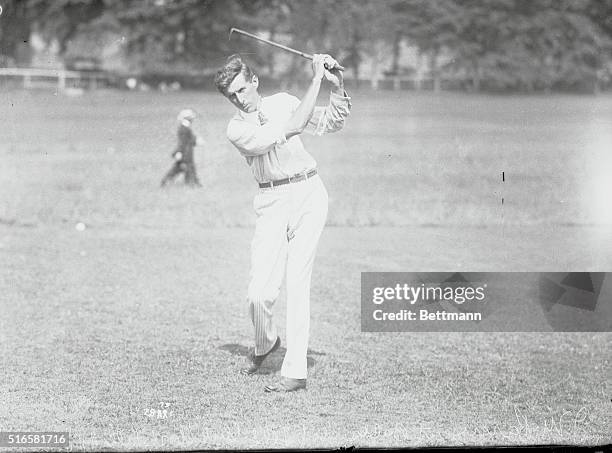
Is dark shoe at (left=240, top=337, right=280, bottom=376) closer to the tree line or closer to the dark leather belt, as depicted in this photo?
the dark leather belt

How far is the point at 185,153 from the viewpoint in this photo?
5.92 metres

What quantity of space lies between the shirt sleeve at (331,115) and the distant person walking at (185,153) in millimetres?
1558

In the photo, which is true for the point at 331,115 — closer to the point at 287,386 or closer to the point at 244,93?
the point at 244,93

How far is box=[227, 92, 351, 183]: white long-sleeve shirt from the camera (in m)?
4.11

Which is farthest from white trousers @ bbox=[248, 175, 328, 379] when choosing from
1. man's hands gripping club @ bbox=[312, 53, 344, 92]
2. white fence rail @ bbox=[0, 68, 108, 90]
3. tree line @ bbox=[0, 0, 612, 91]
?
white fence rail @ bbox=[0, 68, 108, 90]

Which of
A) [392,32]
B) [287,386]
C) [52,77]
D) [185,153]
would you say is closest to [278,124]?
[287,386]

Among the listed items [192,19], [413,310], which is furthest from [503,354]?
[192,19]

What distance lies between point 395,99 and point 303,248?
1.59 metres

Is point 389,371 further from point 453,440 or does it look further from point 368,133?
point 368,133

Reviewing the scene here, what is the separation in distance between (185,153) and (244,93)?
5.97 feet

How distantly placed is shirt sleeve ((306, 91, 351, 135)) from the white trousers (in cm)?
20

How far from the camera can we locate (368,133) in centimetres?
606

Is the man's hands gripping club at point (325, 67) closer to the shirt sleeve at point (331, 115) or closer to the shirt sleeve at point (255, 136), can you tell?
the shirt sleeve at point (331, 115)

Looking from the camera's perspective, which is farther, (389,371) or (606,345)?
(606,345)
